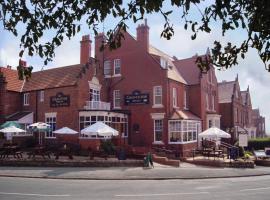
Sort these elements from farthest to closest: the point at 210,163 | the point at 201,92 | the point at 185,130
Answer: the point at 201,92, the point at 185,130, the point at 210,163

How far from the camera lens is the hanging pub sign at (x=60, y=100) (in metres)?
32.9

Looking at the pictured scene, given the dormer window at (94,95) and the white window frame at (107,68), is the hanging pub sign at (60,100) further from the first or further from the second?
the white window frame at (107,68)

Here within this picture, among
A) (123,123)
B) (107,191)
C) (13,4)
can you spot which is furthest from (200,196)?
(123,123)

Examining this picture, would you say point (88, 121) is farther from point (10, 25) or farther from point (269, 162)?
point (10, 25)

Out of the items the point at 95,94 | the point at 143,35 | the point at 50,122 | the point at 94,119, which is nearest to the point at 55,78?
the point at 95,94

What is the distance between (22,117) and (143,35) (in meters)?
14.4

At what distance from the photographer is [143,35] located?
120 feet

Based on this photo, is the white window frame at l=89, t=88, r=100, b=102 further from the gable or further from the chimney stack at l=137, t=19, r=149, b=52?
the gable

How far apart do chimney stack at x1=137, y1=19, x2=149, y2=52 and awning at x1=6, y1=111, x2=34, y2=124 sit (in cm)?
1311

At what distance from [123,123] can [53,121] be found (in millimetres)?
6685

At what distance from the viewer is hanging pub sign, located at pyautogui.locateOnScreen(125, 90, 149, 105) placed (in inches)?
1380

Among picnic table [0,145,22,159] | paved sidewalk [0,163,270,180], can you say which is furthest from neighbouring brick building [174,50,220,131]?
picnic table [0,145,22,159]

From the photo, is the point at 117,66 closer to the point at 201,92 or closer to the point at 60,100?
Result: the point at 60,100

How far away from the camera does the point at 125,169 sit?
939 inches
